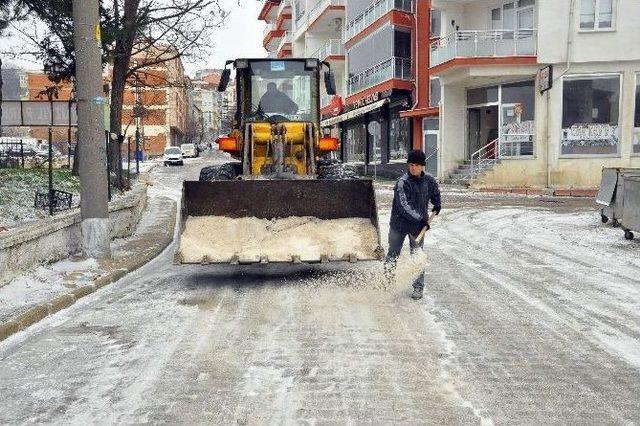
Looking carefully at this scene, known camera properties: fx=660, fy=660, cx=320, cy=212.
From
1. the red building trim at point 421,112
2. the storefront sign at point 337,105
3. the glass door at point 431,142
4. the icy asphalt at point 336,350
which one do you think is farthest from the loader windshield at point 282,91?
the storefront sign at point 337,105

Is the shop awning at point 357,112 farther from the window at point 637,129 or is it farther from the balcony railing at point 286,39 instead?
the balcony railing at point 286,39

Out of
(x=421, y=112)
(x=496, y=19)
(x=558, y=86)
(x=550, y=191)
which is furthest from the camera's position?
(x=421, y=112)

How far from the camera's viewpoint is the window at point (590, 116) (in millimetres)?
24094

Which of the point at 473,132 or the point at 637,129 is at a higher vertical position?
the point at 473,132

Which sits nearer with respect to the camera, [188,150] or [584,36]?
[584,36]

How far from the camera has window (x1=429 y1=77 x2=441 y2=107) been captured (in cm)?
3028

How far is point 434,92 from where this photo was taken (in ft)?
101

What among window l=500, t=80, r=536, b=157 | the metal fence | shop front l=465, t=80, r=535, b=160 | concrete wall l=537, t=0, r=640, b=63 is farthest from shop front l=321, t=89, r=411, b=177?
the metal fence

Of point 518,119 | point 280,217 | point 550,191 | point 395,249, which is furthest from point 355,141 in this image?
point 395,249

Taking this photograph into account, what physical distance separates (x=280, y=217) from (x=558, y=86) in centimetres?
1866

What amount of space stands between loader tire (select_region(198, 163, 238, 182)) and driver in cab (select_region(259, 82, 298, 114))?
1.16 m

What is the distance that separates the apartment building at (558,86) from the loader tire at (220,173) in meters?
15.8

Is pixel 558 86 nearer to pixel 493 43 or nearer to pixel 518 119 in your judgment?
pixel 518 119

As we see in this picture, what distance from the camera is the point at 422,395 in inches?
173
